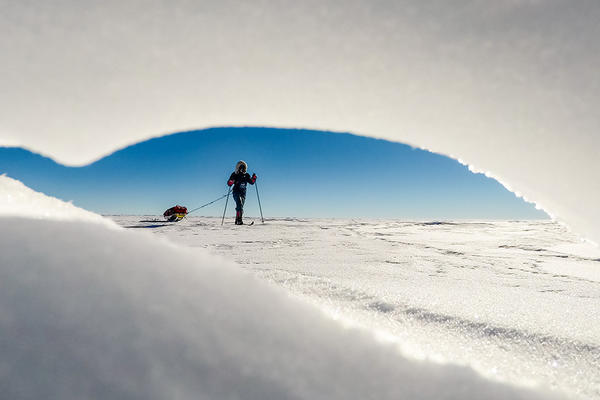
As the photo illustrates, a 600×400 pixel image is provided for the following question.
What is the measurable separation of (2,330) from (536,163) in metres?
1.19

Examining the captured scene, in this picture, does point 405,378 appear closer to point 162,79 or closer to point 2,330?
point 2,330

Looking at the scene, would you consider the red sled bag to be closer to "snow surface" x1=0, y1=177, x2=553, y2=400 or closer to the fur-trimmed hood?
the fur-trimmed hood

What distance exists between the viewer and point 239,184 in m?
7.85

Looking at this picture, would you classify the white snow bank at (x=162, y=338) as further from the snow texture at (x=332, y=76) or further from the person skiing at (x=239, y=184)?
the person skiing at (x=239, y=184)

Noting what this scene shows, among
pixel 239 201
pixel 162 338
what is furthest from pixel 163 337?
pixel 239 201

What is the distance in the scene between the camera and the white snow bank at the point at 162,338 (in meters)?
0.40

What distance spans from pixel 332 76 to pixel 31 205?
0.74m

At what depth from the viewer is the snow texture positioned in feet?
2.30

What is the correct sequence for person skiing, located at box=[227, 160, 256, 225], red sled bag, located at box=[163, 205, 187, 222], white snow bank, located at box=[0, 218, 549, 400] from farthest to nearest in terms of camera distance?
red sled bag, located at box=[163, 205, 187, 222]
person skiing, located at box=[227, 160, 256, 225]
white snow bank, located at box=[0, 218, 549, 400]

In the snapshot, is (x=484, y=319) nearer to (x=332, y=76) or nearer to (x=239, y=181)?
(x=332, y=76)

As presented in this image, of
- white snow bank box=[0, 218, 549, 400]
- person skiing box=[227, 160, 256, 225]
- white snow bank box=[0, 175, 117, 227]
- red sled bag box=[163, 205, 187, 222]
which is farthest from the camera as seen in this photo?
red sled bag box=[163, 205, 187, 222]

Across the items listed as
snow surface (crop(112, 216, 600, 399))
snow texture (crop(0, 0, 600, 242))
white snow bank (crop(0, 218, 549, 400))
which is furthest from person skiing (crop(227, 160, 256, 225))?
white snow bank (crop(0, 218, 549, 400))

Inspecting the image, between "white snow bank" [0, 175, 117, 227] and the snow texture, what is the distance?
250 mm

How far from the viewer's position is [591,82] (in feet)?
2.41
